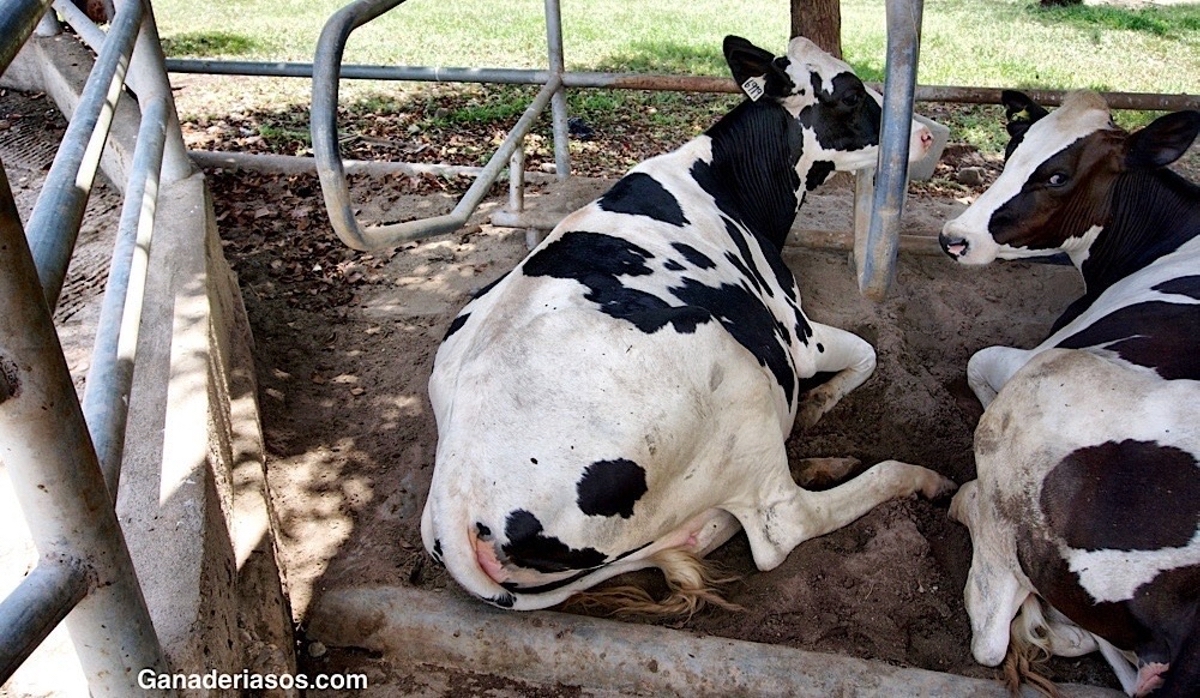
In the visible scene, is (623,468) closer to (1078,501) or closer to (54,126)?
(1078,501)

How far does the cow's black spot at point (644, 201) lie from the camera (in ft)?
12.3

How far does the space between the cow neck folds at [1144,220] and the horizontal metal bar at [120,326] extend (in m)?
3.53

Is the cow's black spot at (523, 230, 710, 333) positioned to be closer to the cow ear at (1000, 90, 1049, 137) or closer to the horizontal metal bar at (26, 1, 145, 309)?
the horizontal metal bar at (26, 1, 145, 309)

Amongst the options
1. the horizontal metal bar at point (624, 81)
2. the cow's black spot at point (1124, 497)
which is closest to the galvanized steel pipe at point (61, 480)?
the cow's black spot at point (1124, 497)

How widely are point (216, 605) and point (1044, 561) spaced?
2.22 metres

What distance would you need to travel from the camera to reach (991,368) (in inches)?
150

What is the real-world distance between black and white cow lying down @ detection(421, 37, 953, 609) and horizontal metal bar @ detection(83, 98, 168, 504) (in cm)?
92

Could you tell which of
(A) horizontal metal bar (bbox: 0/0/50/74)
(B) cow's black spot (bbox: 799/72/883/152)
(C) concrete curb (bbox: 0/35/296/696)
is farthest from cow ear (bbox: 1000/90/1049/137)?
(A) horizontal metal bar (bbox: 0/0/50/74)

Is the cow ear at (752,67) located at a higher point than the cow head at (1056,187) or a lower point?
higher

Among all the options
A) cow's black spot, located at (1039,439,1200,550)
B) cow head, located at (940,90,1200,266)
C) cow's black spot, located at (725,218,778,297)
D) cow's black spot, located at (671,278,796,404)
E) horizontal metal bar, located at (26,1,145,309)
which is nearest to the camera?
horizontal metal bar, located at (26,1,145,309)

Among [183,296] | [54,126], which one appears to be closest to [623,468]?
[183,296]

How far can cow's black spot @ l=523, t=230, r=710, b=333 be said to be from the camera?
2.95 meters

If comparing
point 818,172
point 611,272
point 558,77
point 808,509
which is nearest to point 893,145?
point 611,272

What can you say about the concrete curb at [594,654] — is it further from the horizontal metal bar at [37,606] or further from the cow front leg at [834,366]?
the cow front leg at [834,366]
